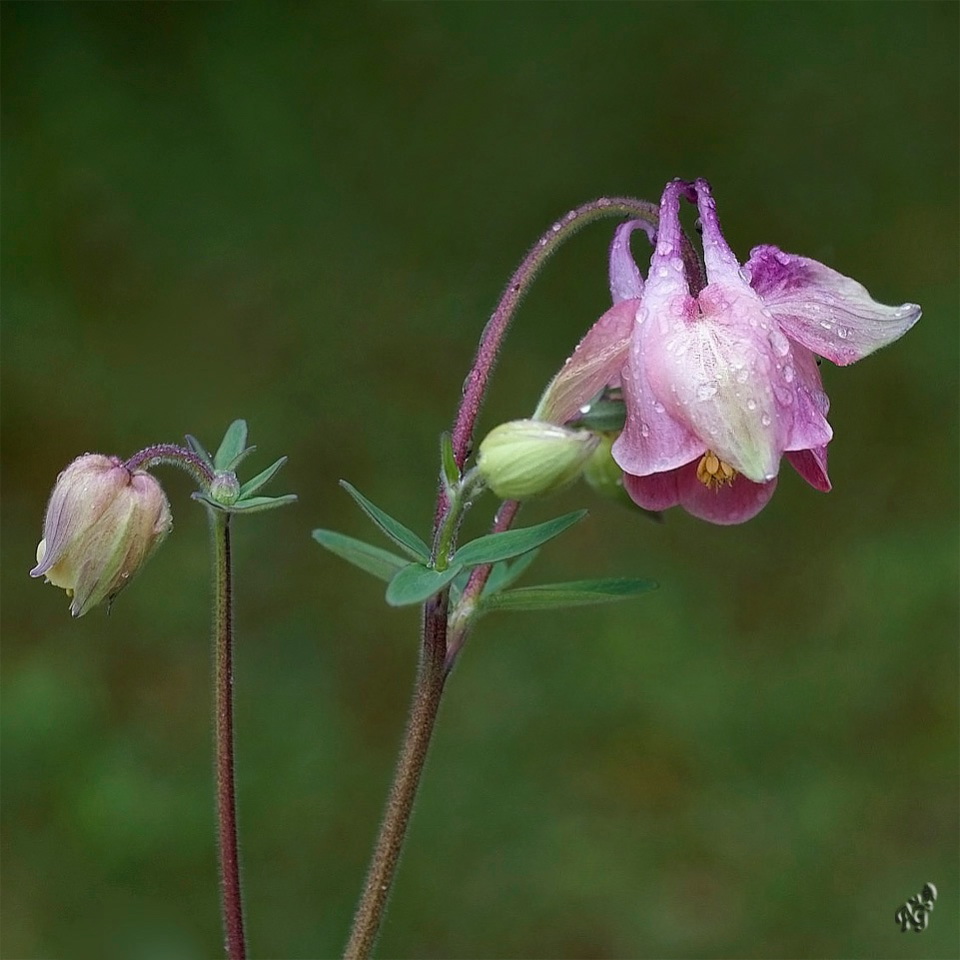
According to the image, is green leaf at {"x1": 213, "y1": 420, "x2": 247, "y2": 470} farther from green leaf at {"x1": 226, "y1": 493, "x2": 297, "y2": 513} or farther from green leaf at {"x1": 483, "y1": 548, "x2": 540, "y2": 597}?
green leaf at {"x1": 483, "y1": 548, "x2": 540, "y2": 597}

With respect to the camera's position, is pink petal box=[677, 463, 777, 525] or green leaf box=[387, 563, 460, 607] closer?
green leaf box=[387, 563, 460, 607]

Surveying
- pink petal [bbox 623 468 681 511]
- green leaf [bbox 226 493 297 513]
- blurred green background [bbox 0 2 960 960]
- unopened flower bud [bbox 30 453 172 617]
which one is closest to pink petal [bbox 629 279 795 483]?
pink petal [bbox 623 468 681 511]

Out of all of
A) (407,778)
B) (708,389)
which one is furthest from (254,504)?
(708,389)

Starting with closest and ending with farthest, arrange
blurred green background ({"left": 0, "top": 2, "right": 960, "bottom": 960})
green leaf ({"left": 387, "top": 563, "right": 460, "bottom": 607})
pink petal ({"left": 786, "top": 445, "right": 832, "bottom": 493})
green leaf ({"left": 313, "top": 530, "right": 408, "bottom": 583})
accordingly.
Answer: green leaf ({"left": 387, "top": 563, "right": 460, "bottom": 607})
pink petal ({"left": 786, "top": 445, "right": 832, "bottom": 493})
green leaf ({"left": 313, "top": 530, "right": 408, "bottom": 583})
blurred green background ({"left": 0, "top": 2, "right": 960, "bottom": 960})

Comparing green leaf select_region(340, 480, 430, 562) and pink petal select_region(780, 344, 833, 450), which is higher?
pink petal select_region(780, 344, 833, 450)

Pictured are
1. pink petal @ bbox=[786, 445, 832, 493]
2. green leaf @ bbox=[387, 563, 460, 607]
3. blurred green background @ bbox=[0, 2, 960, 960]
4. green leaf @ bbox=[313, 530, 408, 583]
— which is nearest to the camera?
green leaf @ bbox=[387, 563, 460, 607]

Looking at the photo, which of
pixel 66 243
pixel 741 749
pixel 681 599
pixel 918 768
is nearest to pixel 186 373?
pixel 66 243

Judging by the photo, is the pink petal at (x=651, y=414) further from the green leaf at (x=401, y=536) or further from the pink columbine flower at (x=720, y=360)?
the green leaf at (x=401, y=536)
